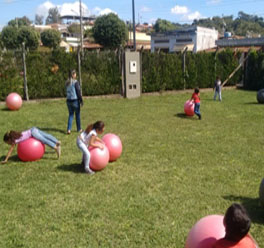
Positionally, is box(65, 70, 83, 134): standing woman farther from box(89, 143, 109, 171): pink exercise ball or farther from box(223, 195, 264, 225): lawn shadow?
box(223, 195, 264, 225): lawn shadow

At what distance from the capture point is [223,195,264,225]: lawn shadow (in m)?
5.03

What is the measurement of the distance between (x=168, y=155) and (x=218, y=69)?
15.1 meters

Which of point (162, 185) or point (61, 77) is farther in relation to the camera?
point (61, 77)

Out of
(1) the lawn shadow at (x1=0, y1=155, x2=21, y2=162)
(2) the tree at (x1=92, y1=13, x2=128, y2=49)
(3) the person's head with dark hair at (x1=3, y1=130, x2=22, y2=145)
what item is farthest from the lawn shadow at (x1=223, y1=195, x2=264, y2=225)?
(2) the tree at (x1=92, y1=13, x2=128, y2=49)

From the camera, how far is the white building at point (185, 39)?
6256 centimetres

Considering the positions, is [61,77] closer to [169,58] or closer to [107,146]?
[169,58]

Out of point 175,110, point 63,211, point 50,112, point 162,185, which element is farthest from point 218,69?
point 63,211

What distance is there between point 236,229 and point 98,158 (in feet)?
13.8

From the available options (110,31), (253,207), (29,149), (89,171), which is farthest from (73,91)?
(110,31)

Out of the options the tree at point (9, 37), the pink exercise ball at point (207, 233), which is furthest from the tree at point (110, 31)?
the pink exercise ball at point (207, 233)

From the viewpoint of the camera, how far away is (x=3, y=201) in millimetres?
5672

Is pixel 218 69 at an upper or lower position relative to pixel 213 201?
upper

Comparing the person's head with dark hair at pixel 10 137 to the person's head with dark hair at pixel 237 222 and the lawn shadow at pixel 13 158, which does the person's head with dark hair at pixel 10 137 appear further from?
the person's head with dark hair at pixel 237 222

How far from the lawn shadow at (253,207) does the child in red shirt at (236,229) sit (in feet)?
6.75
